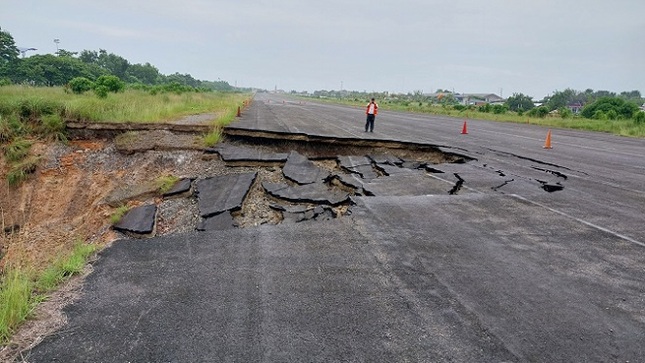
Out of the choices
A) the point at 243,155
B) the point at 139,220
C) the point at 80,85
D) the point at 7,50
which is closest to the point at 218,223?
the point at 139,220

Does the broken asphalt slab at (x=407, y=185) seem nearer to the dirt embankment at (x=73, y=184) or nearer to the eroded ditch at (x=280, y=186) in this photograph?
the eroded ditch at (x=280, y=186)

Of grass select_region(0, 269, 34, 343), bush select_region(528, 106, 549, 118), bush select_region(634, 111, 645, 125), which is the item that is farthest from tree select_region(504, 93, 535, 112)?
grass select_region(0, 269, 34, 343)

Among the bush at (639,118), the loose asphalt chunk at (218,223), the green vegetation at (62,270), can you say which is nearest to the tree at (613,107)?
the bush at (639,118)

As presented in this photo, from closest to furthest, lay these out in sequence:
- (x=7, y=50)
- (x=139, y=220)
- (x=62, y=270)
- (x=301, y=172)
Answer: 1. (x=62, y=270)
2. (x=139, y=220)
3. (x=301, y=172)
4. (x=7, y=50)

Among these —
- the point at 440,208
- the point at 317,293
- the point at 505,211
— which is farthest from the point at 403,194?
the point at 317,293

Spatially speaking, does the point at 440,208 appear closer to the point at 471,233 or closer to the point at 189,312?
the point at 471,233

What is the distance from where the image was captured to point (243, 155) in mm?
8586

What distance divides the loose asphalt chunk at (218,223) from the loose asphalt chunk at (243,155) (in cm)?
300

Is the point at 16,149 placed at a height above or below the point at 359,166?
below

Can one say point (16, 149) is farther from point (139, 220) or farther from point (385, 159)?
point (385, 159)

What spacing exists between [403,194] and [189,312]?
157 inches

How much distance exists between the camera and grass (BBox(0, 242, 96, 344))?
2467 mm

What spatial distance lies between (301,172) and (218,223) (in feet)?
8.71

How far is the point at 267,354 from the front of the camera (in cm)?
227
